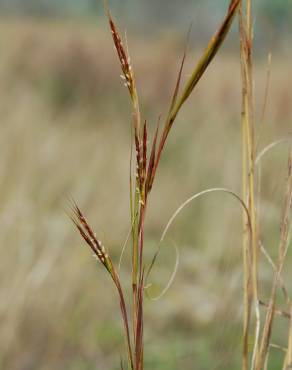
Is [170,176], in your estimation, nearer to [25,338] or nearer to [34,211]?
[34,211]

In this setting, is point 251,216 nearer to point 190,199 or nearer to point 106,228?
point 190,199

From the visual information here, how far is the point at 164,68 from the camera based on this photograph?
386 inches

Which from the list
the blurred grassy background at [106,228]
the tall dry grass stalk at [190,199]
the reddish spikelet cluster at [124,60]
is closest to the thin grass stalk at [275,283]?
the tall dry grass stalk at [190,199]

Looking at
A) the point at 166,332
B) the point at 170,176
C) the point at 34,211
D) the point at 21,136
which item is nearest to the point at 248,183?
the point at 166,332

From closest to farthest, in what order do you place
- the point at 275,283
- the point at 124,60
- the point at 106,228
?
the point at 124,60
the point at 275,283
the point at 106,228

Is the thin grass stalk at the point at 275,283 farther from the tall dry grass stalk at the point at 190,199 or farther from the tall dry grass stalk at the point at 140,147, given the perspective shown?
the tall dry grass stalk at the point at 140,147

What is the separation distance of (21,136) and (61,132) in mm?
1203

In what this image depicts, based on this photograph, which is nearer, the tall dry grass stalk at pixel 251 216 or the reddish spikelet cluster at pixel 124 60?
the reddish spikelet cluster at pixel 124 60

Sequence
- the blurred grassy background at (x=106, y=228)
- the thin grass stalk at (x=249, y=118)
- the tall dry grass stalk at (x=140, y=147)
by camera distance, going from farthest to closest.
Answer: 1. the blurred grassy background at (x=106, y=228)
2. the thin grass stalk at (x=249, y=118)
3. the tall dry grass stalk at (x=140, y=147)

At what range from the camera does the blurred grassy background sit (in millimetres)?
2213

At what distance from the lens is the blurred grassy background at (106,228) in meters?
2.21

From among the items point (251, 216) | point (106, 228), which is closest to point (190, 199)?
point (251, 216)

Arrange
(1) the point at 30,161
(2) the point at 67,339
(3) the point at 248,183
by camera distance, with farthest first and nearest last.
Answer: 1. (1) the point at 30,161
2. (2) the point at 67,339
3. (3) the point at 248,183

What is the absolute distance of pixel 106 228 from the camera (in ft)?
11.9
